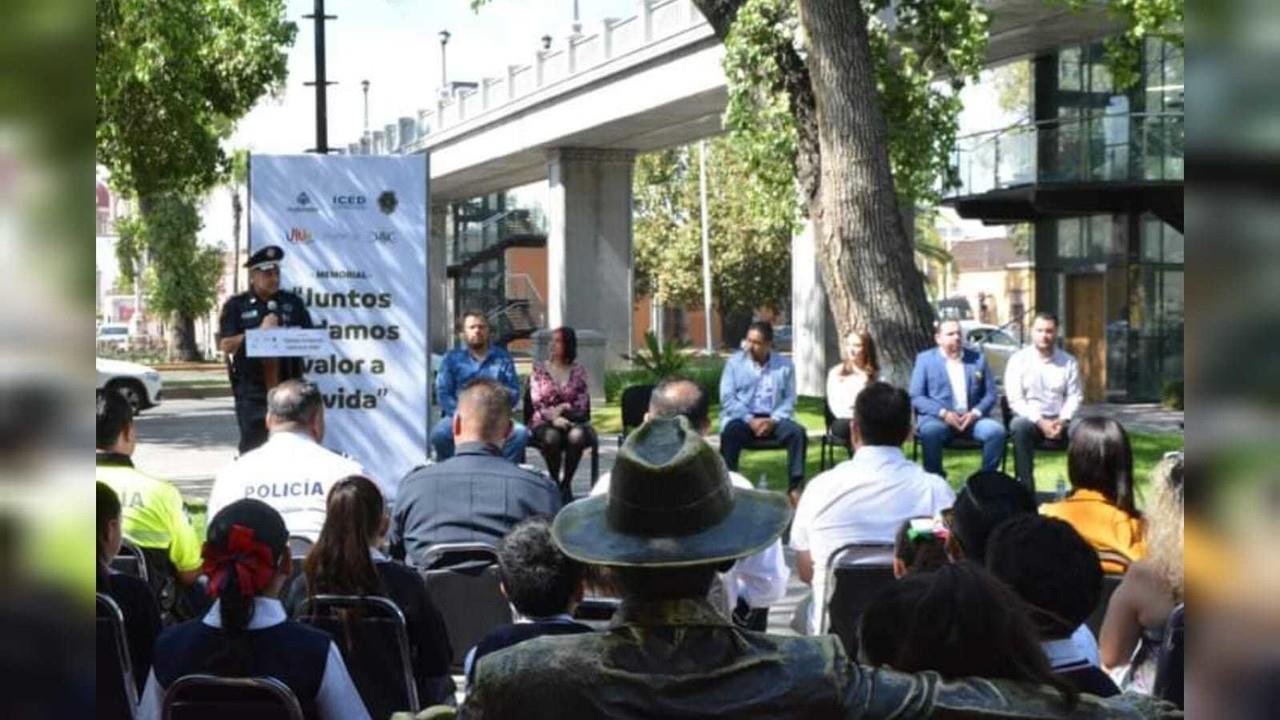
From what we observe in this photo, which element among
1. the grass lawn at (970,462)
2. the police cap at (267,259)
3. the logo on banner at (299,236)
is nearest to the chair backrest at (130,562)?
the police cap at (267,259)

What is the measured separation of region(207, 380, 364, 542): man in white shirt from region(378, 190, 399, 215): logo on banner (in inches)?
171

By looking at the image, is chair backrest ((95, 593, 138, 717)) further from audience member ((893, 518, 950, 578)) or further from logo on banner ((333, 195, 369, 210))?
logo on banner ((333, 195, 369, 210))

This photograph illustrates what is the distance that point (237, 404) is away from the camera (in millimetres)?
10859

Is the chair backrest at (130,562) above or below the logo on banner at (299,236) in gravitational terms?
below

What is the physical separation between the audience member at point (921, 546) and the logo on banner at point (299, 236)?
258 inches

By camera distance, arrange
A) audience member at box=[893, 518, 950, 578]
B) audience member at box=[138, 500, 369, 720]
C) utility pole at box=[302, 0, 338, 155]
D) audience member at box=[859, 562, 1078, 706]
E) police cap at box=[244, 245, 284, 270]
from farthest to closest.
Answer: utility pole at box=[302, 0, 338, 155] < police cap at box=[244, 245, 284, 270] < audience member at box=[893, 518, 950, 578] < audience member at box=[138, 500, 369, 720] < audience member at box=[859, 562, 1078, 706]

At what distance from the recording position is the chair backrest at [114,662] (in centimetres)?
381

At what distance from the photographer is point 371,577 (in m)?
4.51

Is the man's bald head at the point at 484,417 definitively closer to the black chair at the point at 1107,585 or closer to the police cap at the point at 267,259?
the black chair at the point at 1107,585

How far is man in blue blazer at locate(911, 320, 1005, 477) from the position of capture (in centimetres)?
1196

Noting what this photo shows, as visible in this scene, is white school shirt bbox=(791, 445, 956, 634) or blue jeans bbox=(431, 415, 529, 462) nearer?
white school shirt bbox=(791, 445, 956, 634)

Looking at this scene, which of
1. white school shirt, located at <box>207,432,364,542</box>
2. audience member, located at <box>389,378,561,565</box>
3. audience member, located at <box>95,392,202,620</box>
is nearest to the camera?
audience member, located at <box>95,392,202,620</box>

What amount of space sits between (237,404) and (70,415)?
406 inches

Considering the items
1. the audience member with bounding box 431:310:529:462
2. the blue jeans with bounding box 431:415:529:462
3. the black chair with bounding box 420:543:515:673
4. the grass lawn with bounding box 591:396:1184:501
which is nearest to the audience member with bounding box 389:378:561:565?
the black chair with bounding box 420:543:515:673
